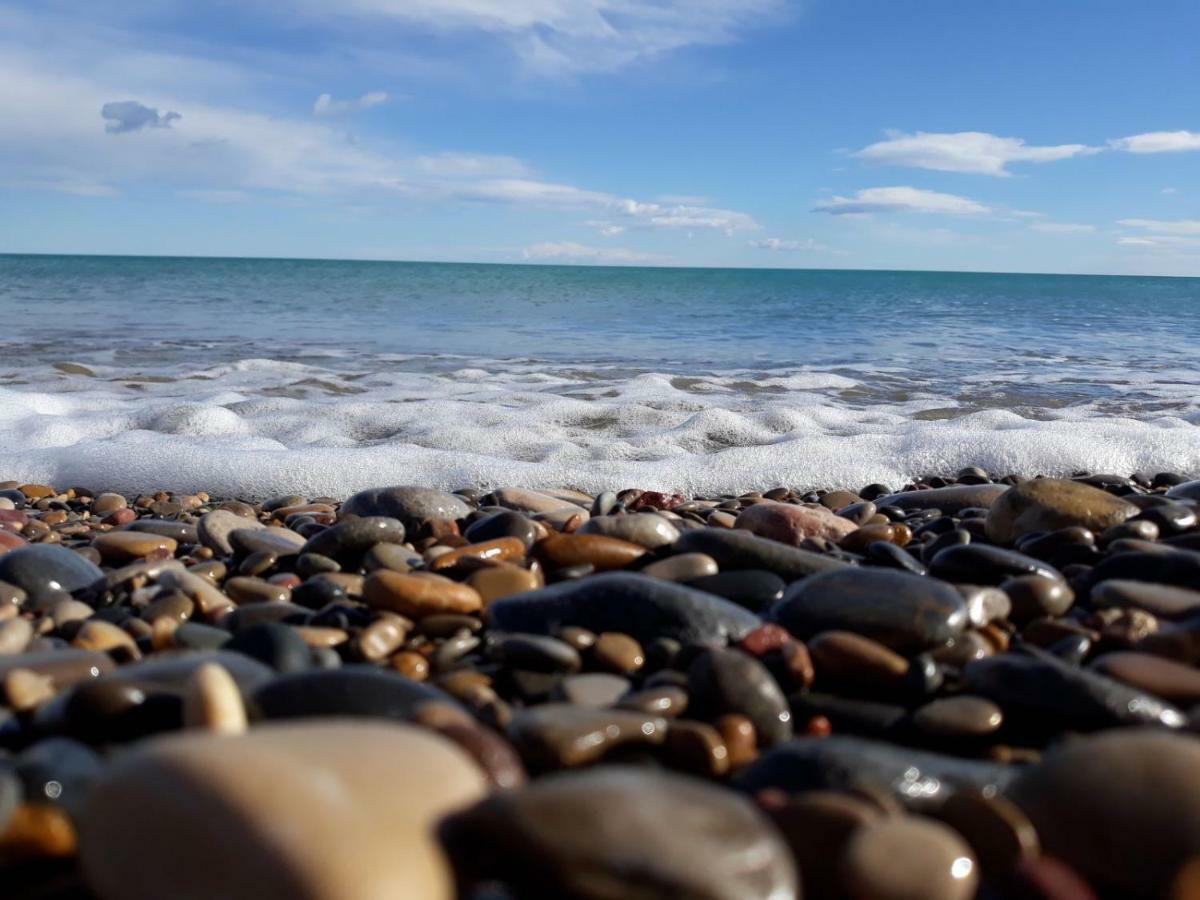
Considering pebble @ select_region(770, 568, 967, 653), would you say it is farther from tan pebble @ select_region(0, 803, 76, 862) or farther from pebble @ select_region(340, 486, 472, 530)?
pebble @ select_region(340, 486, 472, 530)

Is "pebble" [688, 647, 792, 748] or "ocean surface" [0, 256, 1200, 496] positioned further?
"ocean surface" [0, 256, 1200, 496]

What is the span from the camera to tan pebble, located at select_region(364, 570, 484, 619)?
216 cm

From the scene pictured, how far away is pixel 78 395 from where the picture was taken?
7270 millimetres

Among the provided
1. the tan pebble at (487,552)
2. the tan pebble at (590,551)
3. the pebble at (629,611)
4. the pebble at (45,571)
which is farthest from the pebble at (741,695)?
the pebble at (45,571)

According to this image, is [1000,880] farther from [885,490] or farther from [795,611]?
[885,490]

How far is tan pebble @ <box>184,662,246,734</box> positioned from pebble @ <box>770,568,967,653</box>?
43.3 inches

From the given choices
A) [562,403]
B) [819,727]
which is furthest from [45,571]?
[562,403]

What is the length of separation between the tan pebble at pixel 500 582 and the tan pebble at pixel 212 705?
2.95 feet

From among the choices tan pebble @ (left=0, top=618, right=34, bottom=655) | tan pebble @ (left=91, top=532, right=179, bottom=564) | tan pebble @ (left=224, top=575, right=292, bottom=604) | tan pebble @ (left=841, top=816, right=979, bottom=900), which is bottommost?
tan pebble @ (left=91, top=532, right=179, bottom=564)

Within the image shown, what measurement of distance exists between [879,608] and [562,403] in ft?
16.1

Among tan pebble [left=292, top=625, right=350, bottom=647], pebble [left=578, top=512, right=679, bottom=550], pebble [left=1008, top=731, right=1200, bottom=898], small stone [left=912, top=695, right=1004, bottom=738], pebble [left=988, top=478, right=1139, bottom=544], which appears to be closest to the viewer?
pebble [left=1008, top=731, right=1200, bottom=898]

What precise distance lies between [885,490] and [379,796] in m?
3.63

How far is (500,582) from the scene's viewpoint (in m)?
2.30

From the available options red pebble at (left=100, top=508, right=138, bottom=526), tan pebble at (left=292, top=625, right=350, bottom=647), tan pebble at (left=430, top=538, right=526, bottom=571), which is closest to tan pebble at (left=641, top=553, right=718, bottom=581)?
tan pebble at (left=430, top=538, right=526, bottom=571)
